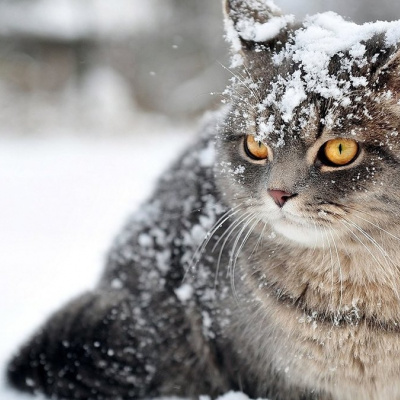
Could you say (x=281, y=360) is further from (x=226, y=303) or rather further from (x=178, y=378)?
(x=178, y=378)

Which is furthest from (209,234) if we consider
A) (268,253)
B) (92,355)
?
(92,355)

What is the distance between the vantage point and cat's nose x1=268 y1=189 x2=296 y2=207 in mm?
1604

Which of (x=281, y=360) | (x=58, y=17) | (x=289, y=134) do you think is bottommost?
(x=281, y=360)

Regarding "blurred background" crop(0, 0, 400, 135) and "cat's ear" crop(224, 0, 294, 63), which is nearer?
"cat's ear" crop(224, 0, 294, 63)

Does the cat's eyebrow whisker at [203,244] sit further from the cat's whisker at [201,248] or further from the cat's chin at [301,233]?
the cat's chin at [301,233]

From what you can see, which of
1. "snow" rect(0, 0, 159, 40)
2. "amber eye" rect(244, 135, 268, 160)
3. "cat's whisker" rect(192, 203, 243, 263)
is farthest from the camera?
"snow" rect(0, 0, 159, 40)

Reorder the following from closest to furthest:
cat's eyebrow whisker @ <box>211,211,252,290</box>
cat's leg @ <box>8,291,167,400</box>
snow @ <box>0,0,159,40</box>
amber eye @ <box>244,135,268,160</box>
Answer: amber eye @ <box>244,135,268,160</box> → cat's eyebrow whisker @ <box>211,211,252,290</box> → cat's leg @ <box>8,291,167,400</box> → snow @ <box>0,0,159,40</box>

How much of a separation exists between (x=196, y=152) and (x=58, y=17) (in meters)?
7.94

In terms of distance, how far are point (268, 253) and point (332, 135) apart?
1.80 feet

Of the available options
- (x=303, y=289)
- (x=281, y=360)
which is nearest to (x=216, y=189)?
(x=303, y=289)

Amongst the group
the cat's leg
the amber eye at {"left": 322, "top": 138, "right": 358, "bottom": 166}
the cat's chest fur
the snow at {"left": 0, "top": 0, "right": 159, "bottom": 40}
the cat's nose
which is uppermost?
the snow at {"left": 0, "top": 0, "right": 159, "bottom": 40}

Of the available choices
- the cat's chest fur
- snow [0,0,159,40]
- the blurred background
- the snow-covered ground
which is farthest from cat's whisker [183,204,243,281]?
snow [0,0,159,40]

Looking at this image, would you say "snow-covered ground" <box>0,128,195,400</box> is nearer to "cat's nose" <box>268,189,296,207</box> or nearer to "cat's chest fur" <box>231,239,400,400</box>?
"cat's chest fur" <box>231,239,400,400</box>

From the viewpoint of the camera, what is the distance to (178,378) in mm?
2252
